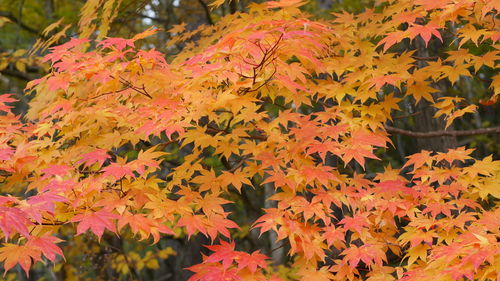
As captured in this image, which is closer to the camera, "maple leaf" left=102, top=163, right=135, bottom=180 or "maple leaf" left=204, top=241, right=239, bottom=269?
"maple leaf" left=102, top=163, right=135, bottom=180

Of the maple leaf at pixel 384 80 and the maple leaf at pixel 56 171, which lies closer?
the maple leaf at pixel 56 171

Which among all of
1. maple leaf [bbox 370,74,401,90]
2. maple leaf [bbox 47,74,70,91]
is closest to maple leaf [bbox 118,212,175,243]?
maple leaf [bbox 47,74,70,91]

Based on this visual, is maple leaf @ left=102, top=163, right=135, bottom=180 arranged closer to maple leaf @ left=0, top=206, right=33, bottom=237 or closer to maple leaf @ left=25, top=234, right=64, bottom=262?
maple leaf @ left=25, top=234, right=64, bottom=262

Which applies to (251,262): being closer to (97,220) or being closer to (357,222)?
(357,222)

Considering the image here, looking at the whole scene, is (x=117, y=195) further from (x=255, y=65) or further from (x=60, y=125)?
(x=255, y=65)

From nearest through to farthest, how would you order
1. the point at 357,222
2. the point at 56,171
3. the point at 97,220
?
1. the point at 97,220
2. the point at 56,171
3. the point at 357,222

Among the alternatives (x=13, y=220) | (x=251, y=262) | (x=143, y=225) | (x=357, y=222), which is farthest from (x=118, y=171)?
(x=357, y=222)

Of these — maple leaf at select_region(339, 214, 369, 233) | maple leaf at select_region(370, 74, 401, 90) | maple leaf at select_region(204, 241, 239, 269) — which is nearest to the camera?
maple leaf at select_region(204, 241, 239, 269)

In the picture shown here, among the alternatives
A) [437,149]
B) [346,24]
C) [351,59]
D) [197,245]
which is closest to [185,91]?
[351,59]

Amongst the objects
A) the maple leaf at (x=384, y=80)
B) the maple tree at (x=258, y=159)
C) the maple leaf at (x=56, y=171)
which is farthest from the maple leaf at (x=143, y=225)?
the maple leaf at (x=384, y=80)

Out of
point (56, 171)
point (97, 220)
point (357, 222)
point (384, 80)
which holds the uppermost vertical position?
point (384, 80)

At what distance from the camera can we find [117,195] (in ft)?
9.95

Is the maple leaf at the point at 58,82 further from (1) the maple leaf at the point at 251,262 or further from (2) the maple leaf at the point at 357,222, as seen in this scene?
(2) the maple leaf at the point at 357,222

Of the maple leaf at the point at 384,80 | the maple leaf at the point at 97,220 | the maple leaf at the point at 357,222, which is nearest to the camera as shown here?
the maple leaf at the point at 97,220
